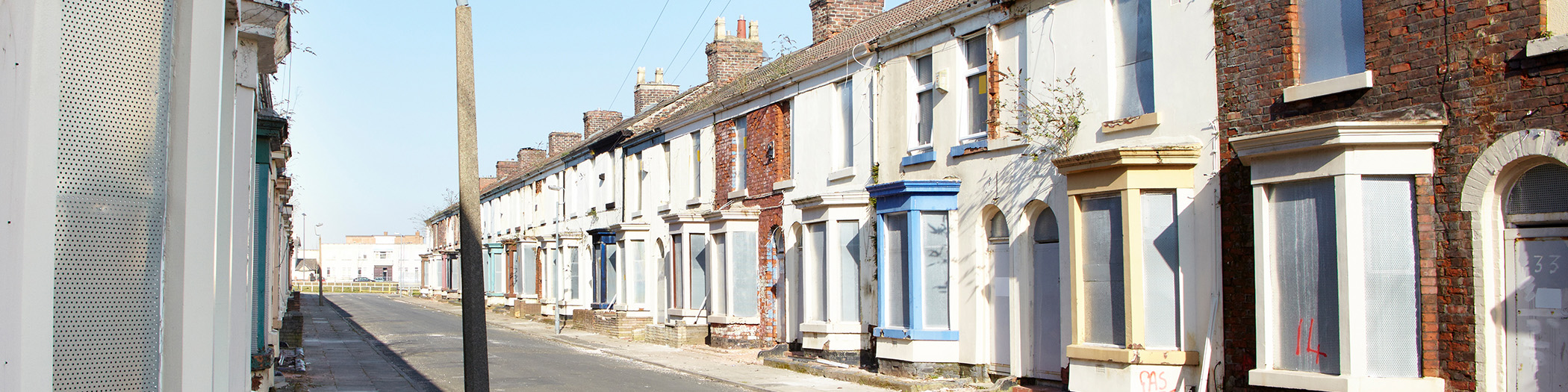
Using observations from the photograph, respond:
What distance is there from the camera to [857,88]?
1891cm

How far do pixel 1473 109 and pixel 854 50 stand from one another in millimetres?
10409

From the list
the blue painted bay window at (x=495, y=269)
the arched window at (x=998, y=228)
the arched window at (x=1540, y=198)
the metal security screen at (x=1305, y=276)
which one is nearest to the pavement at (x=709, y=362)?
the arched window at (x=998, y=228)

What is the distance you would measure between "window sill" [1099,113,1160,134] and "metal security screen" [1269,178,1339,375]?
2130mm

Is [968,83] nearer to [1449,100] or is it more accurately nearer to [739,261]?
[1449,100]

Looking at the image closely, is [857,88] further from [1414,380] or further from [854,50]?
[1414,380]

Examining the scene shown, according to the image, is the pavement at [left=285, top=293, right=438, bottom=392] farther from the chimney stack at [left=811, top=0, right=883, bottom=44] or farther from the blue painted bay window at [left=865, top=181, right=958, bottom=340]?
the chimney stack at [left=811, top=0, right=883, bottom=44]

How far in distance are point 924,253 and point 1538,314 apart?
817 centimetres

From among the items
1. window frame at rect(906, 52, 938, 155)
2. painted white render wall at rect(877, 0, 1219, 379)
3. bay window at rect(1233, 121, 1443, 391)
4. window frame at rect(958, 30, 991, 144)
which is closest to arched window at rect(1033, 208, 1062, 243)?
painted white render wall at rect(877, 0, 1219, 379)

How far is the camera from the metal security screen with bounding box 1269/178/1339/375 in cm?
1020

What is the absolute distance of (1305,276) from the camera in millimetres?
10492

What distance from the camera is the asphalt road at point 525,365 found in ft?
54.7

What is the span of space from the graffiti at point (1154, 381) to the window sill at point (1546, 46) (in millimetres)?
4510

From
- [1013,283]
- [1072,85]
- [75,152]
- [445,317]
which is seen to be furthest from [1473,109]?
[445,317]

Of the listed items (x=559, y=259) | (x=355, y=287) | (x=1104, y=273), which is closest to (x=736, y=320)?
(x=1104, y=273)
